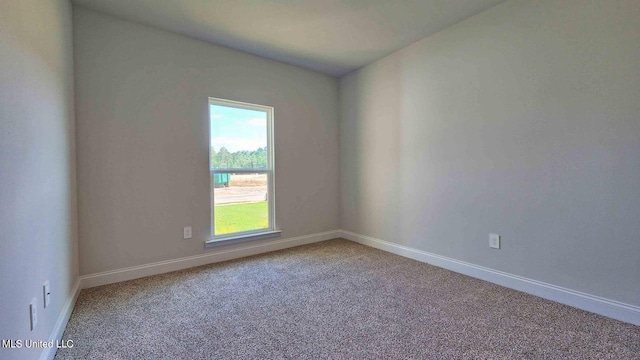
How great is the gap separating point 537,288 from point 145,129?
Result: 3.64 metres

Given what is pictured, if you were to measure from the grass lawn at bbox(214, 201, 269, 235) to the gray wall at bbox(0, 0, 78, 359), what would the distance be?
4.21ft

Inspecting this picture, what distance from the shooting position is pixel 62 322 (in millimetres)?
1737

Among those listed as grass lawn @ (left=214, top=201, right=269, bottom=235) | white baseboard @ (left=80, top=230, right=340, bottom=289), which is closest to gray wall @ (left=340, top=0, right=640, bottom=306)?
white baseboard @ (left=80, top=230, right=340, bottom=289)

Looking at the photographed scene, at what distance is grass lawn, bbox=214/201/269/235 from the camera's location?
3172 millimetres

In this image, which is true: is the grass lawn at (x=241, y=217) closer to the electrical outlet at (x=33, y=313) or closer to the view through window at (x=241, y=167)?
the view through window at (x=241, y=167)

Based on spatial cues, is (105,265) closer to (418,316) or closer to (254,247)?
(254,247)

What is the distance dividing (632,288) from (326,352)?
200cm

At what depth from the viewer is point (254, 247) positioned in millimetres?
3371

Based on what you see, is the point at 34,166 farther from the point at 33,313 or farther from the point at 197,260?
the point at 197,260

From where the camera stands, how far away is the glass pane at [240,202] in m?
3.16

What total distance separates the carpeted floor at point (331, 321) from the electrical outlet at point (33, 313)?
0.34 meters

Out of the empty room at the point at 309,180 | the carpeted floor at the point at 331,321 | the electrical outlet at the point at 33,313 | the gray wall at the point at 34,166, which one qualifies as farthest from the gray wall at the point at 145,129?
the electrical outlet at the point at 33,313

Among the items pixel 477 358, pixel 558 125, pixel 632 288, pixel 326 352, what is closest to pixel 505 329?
pixel 477 358

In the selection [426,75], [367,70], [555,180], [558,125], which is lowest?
[555,180]
